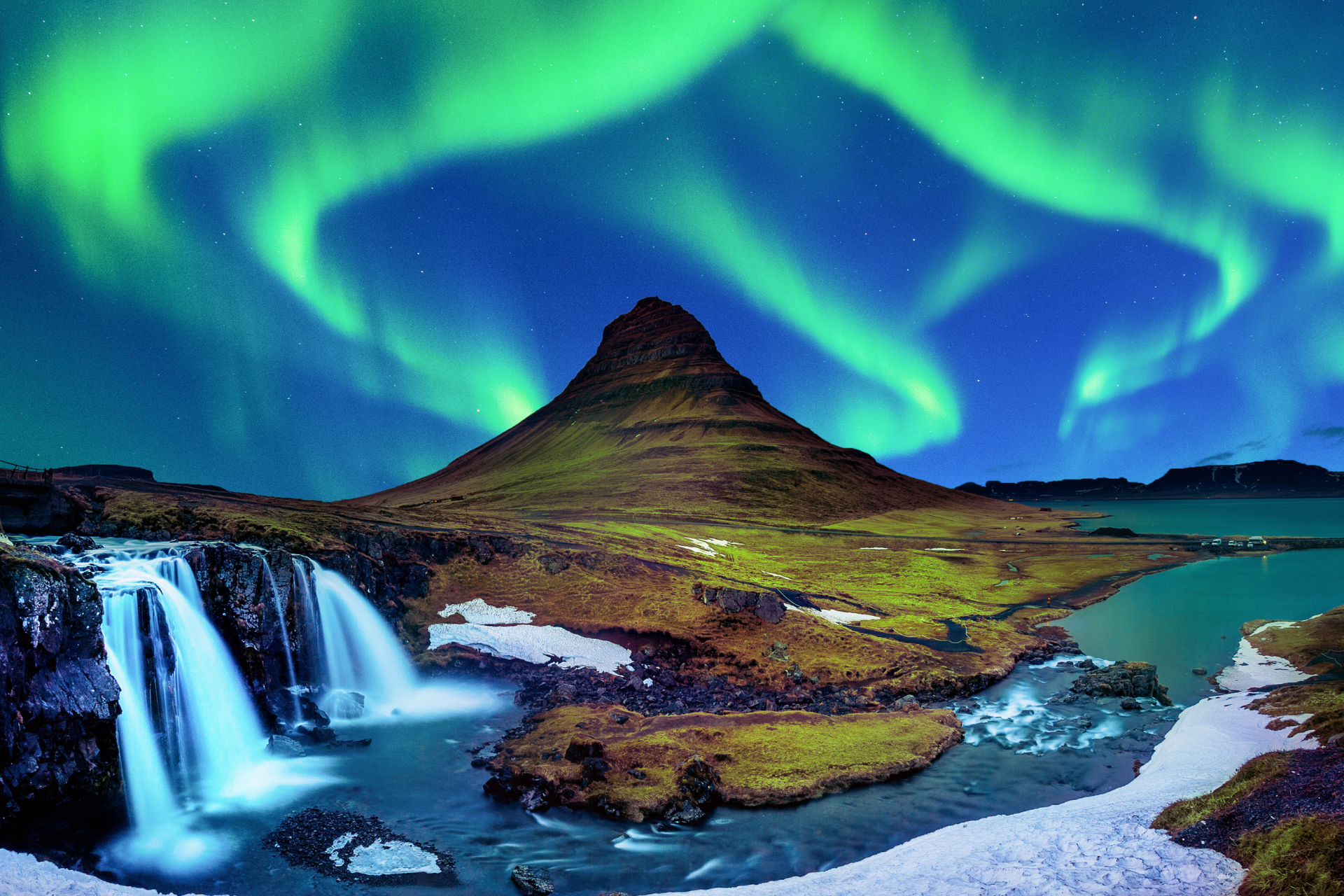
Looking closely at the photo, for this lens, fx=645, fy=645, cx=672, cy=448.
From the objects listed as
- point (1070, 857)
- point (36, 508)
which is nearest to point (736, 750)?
point (1070, 857)

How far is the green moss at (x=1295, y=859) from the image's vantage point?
36.4 feet

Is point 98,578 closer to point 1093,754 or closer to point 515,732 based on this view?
point 515,732

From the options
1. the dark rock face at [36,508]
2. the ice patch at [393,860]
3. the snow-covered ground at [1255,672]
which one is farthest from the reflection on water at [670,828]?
the dark rock face at [36,508]

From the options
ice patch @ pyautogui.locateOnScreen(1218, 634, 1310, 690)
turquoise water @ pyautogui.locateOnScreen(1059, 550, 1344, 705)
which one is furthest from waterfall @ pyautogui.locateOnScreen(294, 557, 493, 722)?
ice patch @ pyautogui.locateOnScreen(1218, 634, 1310, 690)

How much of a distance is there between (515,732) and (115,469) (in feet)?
462

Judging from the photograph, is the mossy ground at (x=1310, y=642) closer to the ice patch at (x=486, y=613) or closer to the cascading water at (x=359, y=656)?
the ice patch at (x=486, y=613)

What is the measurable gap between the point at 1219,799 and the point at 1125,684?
2126 centimetres

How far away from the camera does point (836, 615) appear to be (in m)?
50.8

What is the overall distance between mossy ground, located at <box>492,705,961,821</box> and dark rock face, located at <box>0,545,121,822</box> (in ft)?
43.1

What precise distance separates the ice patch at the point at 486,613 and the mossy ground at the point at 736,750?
14.3 m

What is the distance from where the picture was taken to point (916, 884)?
1557 centimetres

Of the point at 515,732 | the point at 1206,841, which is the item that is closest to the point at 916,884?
the point at 1206,841

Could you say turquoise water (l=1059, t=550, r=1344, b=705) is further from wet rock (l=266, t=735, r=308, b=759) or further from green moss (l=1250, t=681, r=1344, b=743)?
wet rock (l=266, t=735, r=308, b=759)

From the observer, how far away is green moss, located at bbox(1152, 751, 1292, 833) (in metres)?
16.0
